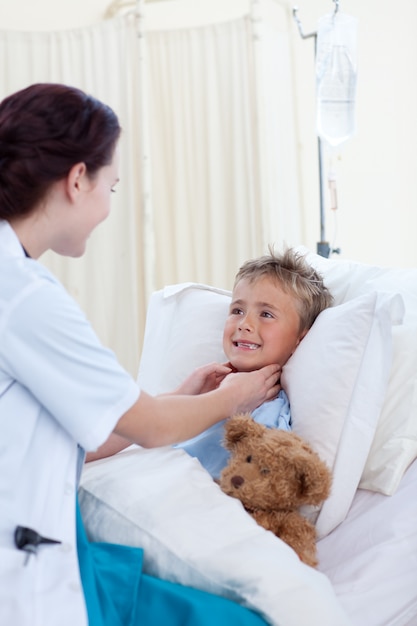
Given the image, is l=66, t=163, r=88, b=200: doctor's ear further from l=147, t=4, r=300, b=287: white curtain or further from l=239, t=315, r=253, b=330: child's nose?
l=147, t=4, r=300, b=287: white curtain

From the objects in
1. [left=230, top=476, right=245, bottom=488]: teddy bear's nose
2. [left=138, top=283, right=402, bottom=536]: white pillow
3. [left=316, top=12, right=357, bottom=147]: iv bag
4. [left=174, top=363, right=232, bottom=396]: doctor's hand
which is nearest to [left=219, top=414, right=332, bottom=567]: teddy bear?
[left=230, top=476, right=245, bottom=488]: teddy bear's nose

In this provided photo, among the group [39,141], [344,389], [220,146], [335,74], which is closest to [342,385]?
[344,389]

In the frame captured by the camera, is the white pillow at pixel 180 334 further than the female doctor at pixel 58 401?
Yes

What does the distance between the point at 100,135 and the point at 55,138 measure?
0.08 metres

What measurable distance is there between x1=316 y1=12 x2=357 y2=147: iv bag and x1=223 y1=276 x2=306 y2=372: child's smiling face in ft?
4.40

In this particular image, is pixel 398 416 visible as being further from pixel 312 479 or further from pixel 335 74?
pixel 335 74

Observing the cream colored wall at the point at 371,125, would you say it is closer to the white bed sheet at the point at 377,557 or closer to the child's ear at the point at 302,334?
the child's ear at the point at 302,334

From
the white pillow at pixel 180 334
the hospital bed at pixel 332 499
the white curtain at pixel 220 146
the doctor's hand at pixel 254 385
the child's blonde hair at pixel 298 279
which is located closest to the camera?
the hospital bed at pixel 332 499

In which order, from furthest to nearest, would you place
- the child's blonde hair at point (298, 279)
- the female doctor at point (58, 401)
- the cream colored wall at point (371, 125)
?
the cream colored wall at point (371, 125), the child's blonde hair at point (298, 279), the female doctor at point (58, 401)

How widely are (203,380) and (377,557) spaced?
0.49 meters

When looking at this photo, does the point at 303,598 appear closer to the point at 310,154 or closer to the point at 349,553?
the point at 349,553

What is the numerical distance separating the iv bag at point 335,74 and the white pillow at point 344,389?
1464 millimetres

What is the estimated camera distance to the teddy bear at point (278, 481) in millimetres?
1307

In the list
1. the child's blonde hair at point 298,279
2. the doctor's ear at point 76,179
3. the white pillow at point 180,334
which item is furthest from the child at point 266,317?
the doctor's ear at point 76,179
